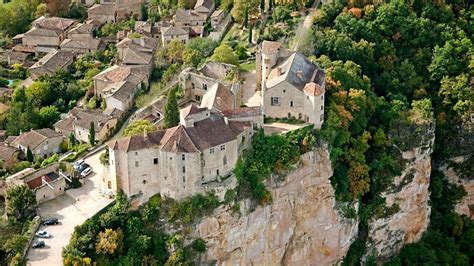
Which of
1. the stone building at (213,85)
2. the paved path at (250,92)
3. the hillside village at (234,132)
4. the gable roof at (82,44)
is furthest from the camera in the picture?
the gable roof at (82,44)

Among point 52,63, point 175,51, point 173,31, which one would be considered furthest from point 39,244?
point 173,31

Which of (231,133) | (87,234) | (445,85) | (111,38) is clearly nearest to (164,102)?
(231,133)

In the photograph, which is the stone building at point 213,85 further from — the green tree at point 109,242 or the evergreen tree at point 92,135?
the green tree at point 109,242

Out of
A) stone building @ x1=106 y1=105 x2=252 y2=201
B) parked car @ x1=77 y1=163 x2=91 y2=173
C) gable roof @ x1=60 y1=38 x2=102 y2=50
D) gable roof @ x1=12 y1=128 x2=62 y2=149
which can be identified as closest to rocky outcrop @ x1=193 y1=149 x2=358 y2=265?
stone building @ x1=106 y1=105 x2=252 y2=201

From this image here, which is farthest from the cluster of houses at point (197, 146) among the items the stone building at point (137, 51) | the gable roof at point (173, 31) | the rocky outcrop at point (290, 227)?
the gable roof at point (173, 31)

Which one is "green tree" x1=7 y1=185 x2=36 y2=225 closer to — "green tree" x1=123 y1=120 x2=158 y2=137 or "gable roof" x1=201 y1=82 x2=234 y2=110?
"green tree" x1=123 y1=120 x2=158 y2=137

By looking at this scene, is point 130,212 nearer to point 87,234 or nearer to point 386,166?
point 87,234

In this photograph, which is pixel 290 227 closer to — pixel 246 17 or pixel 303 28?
pixel 303 28
